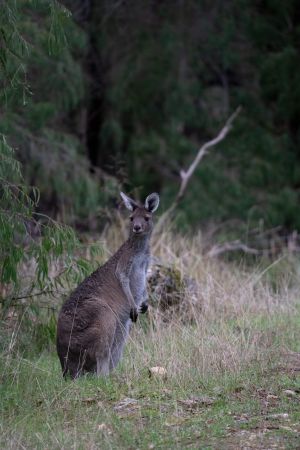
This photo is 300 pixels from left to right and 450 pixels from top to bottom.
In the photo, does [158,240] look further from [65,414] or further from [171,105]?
[171,105]

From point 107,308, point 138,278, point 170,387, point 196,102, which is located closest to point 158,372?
point 170,387

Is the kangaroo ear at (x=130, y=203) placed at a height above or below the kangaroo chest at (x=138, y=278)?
above

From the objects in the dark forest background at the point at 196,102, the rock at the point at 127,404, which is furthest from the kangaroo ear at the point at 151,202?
the dark forest background at the point at 196,102

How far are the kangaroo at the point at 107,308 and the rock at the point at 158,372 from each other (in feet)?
1.45

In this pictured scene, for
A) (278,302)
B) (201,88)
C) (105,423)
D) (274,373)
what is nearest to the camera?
(105,423)

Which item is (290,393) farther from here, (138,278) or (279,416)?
(138,278)

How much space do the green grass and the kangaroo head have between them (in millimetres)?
1308

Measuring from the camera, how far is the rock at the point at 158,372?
752 centimetres

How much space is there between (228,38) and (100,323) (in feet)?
43.4

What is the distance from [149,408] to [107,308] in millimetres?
1456

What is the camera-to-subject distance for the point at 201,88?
20.8 metres

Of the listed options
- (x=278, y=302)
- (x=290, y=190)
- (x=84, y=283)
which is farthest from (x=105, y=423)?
(x=290, y=190)

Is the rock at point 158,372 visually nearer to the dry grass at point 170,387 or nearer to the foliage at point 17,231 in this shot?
the dry grass at point 170,387

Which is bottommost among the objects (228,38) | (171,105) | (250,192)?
(250,192)
